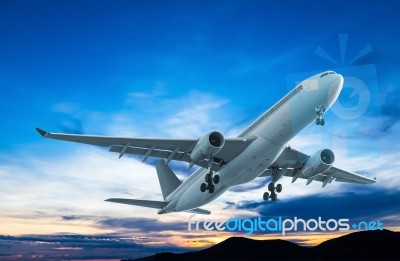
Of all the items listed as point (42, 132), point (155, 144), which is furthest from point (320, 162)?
point (42, 132)

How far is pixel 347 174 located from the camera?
3809 centimetres

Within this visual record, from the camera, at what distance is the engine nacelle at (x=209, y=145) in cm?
2670

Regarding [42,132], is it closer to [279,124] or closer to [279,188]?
[279,124]

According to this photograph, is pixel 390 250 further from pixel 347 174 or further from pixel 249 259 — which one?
pixel 347 174

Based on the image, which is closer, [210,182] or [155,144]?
[155,144]

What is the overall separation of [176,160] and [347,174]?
16.1 metres

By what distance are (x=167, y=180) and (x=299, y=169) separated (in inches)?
510

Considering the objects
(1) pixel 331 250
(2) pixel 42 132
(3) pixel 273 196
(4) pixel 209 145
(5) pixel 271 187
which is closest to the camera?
(2) pixel 42 132

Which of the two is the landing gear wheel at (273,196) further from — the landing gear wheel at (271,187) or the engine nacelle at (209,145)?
the engine nacelle at (209,145)

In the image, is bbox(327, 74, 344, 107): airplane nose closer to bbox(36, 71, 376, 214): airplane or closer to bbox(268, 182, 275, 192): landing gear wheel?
bbox(36, 71, 376, 214): airplane

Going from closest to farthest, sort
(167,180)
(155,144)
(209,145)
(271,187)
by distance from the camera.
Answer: (209,145) < (155,144) < (271,187) < (167,180)

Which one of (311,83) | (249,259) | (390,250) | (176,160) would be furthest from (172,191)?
(249,259)

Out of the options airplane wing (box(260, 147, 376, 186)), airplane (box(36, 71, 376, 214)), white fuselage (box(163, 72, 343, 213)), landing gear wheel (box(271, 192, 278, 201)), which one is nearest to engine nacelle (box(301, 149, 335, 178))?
airplane (box(36, 71, 376, 214))

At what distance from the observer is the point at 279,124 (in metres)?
26.6
